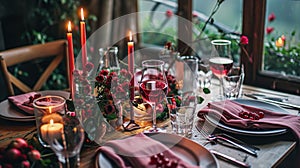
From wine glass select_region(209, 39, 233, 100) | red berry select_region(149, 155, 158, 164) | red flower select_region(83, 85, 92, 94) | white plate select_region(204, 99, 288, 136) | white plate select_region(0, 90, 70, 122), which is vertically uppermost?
wine glass select_region(209, 39, 233, 100)

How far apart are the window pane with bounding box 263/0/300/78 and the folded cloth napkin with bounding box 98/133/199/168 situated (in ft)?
3.54

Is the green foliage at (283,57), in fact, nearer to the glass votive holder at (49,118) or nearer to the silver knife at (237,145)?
the silver knife at (237,145)

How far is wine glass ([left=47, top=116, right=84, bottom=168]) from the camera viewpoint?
1132 mm

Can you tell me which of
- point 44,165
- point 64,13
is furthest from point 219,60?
point 64,13

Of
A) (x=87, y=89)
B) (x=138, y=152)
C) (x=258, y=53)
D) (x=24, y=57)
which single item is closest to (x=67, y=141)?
(x=138, y=152)

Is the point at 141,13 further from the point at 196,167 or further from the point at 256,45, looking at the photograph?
the point at 196,167

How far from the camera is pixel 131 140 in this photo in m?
1.32

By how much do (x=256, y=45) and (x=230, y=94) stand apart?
48cm

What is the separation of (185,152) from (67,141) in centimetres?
38

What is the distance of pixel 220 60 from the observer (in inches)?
71.5

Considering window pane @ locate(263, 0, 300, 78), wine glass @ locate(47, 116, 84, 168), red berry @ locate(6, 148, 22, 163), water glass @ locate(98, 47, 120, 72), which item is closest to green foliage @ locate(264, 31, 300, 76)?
window pane @ locate(263, 0, 300, 78)

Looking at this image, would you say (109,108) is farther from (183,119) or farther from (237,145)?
(237,145)

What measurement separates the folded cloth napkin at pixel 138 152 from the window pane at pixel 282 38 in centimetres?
108

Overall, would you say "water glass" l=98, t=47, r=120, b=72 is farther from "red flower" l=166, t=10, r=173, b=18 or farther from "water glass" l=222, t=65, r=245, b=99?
"red flower" l=166, t=10, r=173, b=18
